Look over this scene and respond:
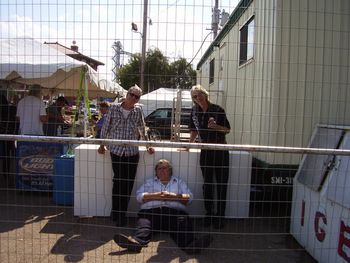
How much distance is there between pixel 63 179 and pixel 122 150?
1.45 m

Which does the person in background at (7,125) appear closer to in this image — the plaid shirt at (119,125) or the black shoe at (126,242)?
the plaid shirt at (119,125)

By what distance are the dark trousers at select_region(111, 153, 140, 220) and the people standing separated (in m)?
0.90

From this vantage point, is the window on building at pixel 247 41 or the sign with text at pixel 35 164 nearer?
the window on building at pixel 247 41

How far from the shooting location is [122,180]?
5.69 metres

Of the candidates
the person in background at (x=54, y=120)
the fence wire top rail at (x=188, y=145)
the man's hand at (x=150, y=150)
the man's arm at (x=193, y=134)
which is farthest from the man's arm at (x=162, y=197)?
the person in background at (x=54, y=120)

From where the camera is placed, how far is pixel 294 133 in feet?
19.2

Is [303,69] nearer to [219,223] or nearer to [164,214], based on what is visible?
[219,223]

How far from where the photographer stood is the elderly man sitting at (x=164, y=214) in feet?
15.5

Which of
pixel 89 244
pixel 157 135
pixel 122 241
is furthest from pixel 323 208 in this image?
pixel 157 135

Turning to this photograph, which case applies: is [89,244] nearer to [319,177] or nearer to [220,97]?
[319,177]

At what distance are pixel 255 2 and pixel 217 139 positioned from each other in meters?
2.38

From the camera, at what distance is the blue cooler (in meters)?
6.48

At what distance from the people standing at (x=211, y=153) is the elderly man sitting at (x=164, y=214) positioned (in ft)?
1.43

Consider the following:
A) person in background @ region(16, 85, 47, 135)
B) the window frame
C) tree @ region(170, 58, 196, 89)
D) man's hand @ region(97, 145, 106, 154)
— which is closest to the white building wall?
the window frame
